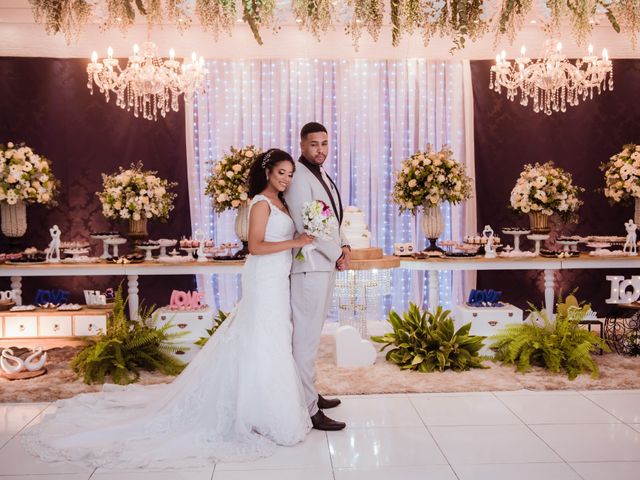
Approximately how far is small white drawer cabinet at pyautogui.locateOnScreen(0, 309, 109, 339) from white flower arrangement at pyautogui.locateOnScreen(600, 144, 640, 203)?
5.42 meters

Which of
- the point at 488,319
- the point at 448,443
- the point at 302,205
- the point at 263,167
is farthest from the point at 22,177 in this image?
the point at 448,443

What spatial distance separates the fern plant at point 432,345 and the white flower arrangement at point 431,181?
1.33 m

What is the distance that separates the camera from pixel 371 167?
8.71 metres

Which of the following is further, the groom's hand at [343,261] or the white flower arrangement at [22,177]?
the white flower arrangement at [22,177]

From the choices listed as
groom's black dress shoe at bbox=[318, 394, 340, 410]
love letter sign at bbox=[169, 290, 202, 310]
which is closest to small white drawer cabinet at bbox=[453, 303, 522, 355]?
groom's black dress shoe at bbox=[318, 394, 340, 410]

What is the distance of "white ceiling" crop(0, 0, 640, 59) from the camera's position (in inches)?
328

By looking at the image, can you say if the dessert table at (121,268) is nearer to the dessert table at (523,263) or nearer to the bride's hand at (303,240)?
the dessert table at (523,263)

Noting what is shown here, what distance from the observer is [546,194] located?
7.09 metres

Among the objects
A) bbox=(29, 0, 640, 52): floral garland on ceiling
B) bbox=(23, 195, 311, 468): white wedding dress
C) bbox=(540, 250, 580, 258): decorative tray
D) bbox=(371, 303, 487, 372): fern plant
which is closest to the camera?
bbox=(23, 195, 311, 468): white wedding dress

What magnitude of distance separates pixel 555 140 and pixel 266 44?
3.87m

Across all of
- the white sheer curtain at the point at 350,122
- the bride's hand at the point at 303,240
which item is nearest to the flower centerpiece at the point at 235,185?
the white sheer curtain at the point at 350,122

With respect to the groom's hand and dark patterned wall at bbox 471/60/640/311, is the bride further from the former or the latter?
dark patterned wall at bbox 471/60/640/311

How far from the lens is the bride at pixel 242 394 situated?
4.02 metres

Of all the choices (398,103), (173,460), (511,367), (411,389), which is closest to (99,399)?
(173,460)
